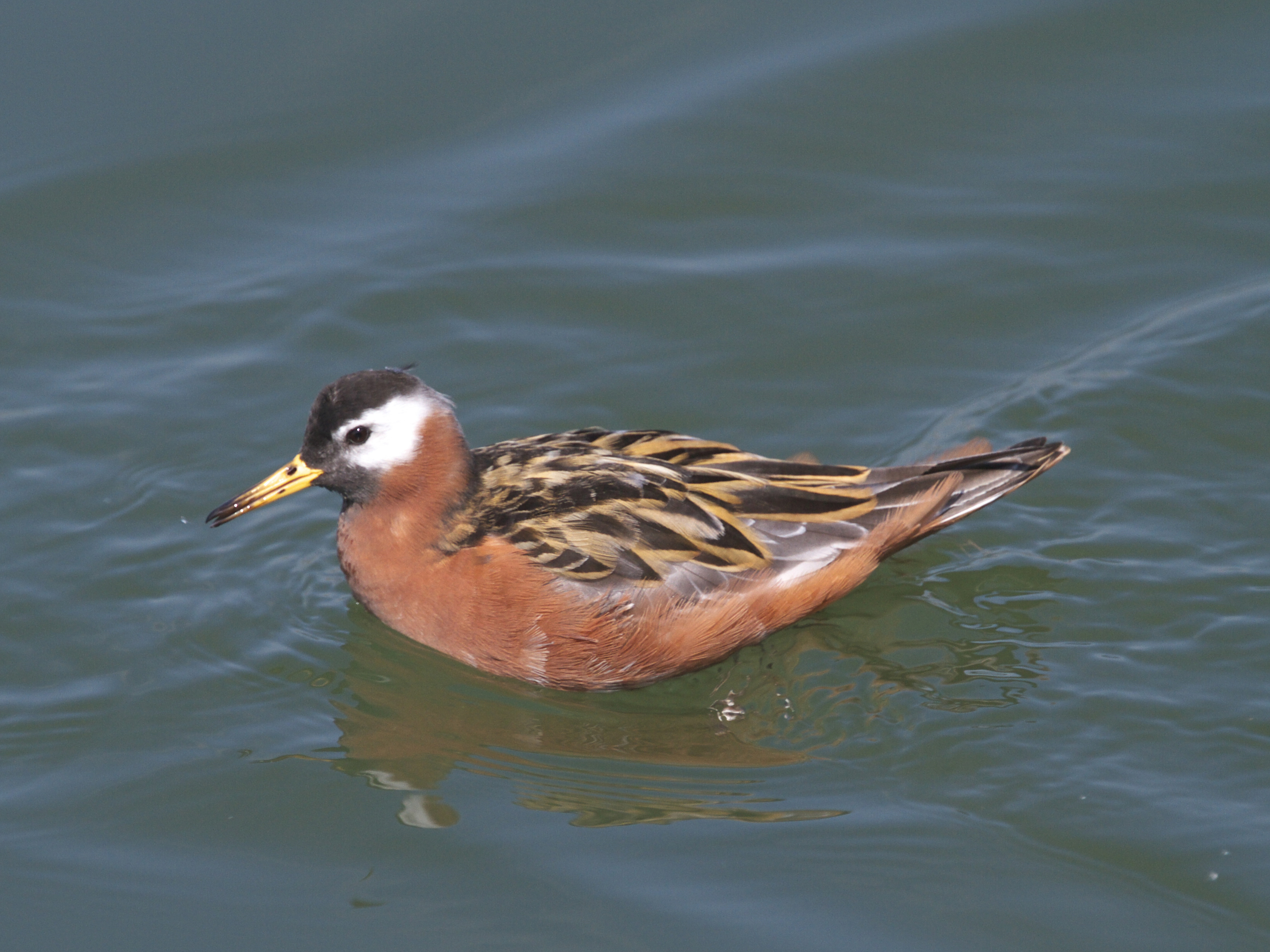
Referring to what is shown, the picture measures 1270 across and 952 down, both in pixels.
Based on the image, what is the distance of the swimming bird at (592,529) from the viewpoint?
9594mm

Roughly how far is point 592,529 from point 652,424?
2404mm

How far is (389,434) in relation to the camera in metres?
9.85

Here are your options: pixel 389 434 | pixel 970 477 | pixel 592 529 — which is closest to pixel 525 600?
pixel 592 529

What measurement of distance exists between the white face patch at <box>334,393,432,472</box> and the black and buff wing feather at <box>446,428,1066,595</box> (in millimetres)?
534

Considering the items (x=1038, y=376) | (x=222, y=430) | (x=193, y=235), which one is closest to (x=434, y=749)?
(x=222, y=430)

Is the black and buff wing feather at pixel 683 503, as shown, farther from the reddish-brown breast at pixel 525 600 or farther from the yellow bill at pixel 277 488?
the yellow bill at pixel 277 488

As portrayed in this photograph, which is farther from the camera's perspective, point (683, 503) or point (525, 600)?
point (683, 503)

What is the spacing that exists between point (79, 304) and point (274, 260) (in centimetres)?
161

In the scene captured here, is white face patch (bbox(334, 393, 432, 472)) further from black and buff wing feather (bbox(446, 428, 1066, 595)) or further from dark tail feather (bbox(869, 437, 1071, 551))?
dark tail feather (bbox(869, 437, 1071, 551))

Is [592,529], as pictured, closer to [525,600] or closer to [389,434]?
[525,600]

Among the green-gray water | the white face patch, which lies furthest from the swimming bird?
the green-gray water

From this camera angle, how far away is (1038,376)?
12.0m

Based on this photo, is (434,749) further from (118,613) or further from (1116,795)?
(1116,795)

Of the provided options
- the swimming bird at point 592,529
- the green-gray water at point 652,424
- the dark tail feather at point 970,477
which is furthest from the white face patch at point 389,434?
the dark tail feather at point 970,477
